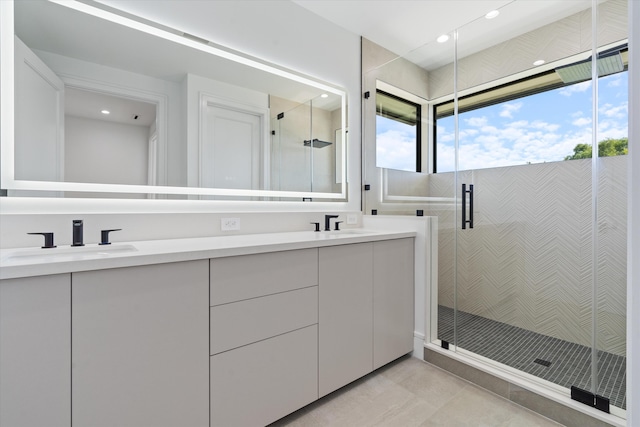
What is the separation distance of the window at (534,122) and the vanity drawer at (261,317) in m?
1.61

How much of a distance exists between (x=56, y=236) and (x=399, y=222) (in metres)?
2.05

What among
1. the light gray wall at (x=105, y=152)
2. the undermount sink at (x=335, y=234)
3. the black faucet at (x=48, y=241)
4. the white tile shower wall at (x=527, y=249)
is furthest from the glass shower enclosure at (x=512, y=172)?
the black faucet at (x=48, y=241)

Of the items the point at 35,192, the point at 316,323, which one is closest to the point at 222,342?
the point at 316,323

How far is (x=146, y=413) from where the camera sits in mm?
1102

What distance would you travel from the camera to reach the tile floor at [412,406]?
1.54 metres

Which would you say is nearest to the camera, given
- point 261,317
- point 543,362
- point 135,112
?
point 261,317

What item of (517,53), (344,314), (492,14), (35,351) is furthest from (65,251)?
(517,53)

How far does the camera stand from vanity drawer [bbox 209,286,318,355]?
126cm

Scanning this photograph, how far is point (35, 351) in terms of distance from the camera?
928 millimetres

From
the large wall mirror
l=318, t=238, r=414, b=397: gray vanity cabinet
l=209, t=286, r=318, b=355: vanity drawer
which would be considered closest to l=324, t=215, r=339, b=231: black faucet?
the large wall mirror

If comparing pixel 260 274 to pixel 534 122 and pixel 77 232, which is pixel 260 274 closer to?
pixel 77 232

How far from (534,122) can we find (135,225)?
2783 millimetres

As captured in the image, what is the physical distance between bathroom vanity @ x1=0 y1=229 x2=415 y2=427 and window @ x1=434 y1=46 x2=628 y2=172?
4.30 feet

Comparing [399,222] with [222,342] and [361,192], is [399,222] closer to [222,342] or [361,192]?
[361,192]
